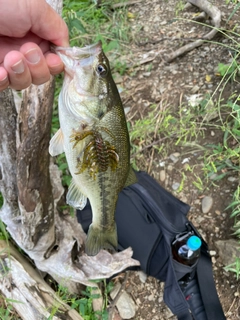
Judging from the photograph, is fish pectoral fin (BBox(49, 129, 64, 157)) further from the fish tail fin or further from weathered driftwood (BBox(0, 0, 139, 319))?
the fish tail fin

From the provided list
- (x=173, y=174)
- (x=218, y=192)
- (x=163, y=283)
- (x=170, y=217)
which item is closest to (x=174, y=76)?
(x=173, y=174)

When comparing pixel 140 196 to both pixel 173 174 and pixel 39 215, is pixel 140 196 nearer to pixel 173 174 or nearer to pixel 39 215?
pixel 173 174

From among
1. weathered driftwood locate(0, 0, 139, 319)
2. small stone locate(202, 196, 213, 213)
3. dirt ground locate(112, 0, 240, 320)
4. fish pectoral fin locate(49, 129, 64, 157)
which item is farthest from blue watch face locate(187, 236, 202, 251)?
fish pectoral fin locate(49, 129, 64, 157)

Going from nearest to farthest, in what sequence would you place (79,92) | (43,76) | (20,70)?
(20,70), (43,76), (79,92)

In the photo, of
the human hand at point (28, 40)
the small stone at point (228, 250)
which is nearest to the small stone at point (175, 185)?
the small stone at point (228, 250)

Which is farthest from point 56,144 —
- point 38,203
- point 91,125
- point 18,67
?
point 38,203

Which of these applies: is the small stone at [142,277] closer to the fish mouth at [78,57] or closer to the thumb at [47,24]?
the fish mouth at [78,57]
